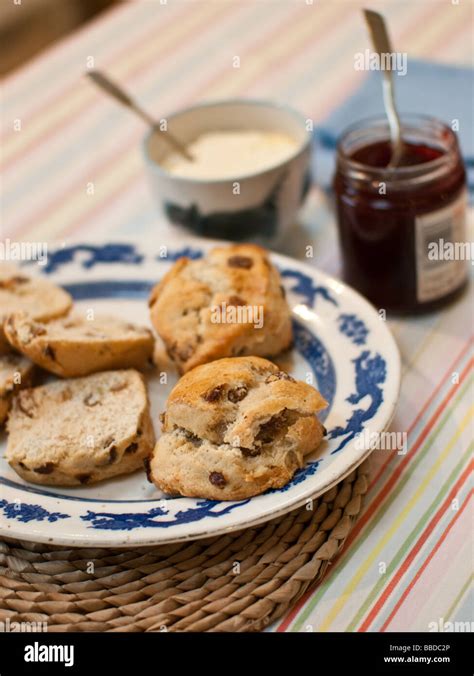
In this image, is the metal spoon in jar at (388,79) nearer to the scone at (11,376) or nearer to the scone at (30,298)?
the scone at (30,298)

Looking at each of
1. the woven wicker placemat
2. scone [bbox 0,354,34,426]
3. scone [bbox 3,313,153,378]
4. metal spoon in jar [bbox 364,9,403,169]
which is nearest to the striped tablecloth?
the woven wicker placemat

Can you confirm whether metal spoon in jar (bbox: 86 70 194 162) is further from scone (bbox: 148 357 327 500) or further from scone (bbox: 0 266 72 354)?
scone (bbox: 148 357 327 500)

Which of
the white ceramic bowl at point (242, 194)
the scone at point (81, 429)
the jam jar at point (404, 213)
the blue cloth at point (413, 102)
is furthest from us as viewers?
the blue cloth at point (413, 102)

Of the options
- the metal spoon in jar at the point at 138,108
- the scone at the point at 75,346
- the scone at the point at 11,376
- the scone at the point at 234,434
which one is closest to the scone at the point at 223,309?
the scone at the point at 75,346
